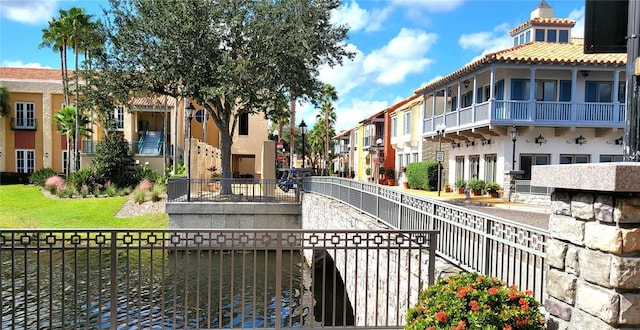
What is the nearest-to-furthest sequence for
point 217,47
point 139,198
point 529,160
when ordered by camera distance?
point 217,47, point 529,160, point 139,198

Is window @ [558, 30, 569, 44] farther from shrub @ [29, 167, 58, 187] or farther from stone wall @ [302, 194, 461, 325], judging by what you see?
shrub @ [29, 167, 58, 187]

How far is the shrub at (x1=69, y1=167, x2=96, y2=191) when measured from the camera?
2797cm

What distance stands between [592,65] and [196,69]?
17721mm

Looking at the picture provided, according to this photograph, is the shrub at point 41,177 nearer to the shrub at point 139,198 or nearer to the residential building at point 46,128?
the residential building at point 46,128

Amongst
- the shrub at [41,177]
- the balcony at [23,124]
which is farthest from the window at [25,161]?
the shrub at [41,177]

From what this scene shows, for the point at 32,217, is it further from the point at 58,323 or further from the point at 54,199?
the point at 58,323

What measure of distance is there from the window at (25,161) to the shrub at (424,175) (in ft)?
104

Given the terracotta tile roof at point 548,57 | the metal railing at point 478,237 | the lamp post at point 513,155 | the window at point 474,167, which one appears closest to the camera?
the metal railing at point 478,237

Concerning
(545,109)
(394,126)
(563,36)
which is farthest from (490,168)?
(394,126)

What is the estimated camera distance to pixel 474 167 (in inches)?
990

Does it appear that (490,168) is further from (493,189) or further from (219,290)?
(219,290)

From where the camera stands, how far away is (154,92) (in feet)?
65.5

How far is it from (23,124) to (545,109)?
39421 millimetres

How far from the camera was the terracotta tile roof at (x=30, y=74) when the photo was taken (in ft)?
128
